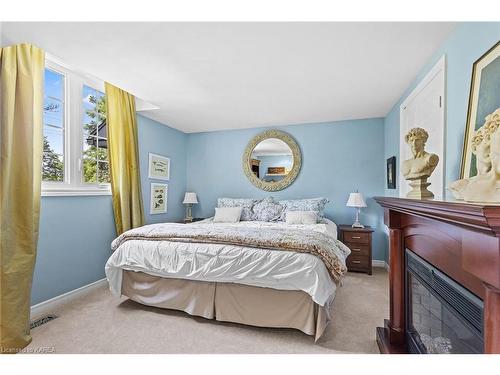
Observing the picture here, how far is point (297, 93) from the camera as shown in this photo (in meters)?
2.89

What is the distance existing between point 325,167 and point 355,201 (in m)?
0.79

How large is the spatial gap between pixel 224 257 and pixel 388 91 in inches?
105

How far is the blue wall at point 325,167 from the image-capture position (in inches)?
152

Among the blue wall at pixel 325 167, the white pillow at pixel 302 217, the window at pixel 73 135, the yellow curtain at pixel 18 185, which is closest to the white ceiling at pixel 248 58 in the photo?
the yellow curtain at pixel 18 185

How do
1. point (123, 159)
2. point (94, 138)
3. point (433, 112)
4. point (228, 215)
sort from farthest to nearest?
point (228, 215) → point (123, 159) → point (94, 138) → point (433, 112)

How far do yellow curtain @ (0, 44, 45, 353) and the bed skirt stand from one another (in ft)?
2.56

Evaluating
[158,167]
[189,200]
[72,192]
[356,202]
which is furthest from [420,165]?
[189,200]

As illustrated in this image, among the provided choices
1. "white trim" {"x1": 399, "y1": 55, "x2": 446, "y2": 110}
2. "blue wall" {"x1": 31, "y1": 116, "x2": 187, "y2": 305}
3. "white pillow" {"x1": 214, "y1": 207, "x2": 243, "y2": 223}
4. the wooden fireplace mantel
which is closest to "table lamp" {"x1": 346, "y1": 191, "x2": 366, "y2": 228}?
"white trim" {"x1": 399, "y1": 55, "x2": 446, "y2": 110}

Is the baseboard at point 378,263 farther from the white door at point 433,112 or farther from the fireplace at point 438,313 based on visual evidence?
the fireplace at point 438,313

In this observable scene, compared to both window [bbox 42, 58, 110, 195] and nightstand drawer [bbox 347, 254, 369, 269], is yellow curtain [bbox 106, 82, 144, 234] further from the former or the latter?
nightstand drawer [bbox 347, 254, 369, 269]

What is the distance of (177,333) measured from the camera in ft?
6.48

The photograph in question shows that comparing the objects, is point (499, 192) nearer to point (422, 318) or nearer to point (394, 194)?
point (422, 318)

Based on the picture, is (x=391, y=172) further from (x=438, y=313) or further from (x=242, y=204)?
(x=438, y=313)

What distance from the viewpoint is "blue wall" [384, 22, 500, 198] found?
145 centimetres
